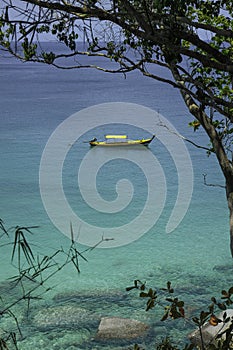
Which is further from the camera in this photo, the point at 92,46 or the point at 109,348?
the point at 109,348

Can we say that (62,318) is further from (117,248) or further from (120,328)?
(117,248)

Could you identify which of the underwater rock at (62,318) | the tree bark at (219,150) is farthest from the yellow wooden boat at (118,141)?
the tree bark at (219,150)

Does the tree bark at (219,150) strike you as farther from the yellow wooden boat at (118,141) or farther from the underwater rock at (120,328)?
the yellow wooden boat at (118,141)

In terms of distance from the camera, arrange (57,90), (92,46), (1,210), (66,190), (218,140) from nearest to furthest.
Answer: (218,140)
(92,46)
(1,210)
(66,190)
(57,90)

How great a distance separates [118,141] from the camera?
17.8 meters

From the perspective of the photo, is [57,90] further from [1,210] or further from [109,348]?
[109,348]

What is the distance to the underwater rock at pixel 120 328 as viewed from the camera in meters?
5.80

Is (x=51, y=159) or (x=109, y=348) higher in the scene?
(x=51, y=159)

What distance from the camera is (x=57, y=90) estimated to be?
32.8 meters

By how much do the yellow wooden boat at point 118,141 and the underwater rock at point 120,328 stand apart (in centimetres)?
1078

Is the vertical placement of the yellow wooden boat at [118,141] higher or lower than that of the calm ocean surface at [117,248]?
higher

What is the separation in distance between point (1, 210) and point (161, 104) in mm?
15800

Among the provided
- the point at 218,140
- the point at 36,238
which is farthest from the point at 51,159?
the point at 218,140

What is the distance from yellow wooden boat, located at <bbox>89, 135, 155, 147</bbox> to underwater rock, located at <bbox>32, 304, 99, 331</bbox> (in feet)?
34.0
